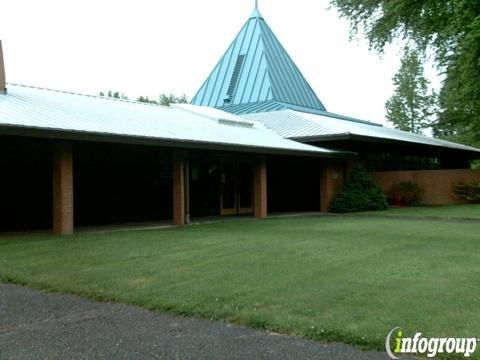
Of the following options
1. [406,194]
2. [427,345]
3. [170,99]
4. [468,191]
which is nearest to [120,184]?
[406,194]

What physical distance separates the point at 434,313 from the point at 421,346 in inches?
36.3

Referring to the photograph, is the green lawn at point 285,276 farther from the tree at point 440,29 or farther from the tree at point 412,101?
the tree at point 412,101

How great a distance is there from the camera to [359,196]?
21.3 meters

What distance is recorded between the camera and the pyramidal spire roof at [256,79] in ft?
99.0

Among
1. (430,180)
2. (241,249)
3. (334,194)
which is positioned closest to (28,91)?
(241,249)

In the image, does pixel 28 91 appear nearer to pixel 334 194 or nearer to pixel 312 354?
pixel 334 194

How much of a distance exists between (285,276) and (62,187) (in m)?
7.04

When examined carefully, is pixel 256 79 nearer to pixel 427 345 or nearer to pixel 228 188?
pixel 228 188

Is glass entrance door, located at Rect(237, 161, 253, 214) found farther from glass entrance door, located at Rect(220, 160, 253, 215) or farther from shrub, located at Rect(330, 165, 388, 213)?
shrub, located at Rect(330, 165, 388, 213)

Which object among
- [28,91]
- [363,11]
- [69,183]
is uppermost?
[363,11]

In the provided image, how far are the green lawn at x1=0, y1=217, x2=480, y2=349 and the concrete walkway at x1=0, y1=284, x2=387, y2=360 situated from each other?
9.2 inches

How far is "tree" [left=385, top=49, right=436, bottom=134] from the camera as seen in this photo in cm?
6450

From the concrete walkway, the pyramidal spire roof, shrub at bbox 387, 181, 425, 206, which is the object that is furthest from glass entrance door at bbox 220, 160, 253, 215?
the concrete walkway

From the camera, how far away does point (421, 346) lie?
4.23 meters
